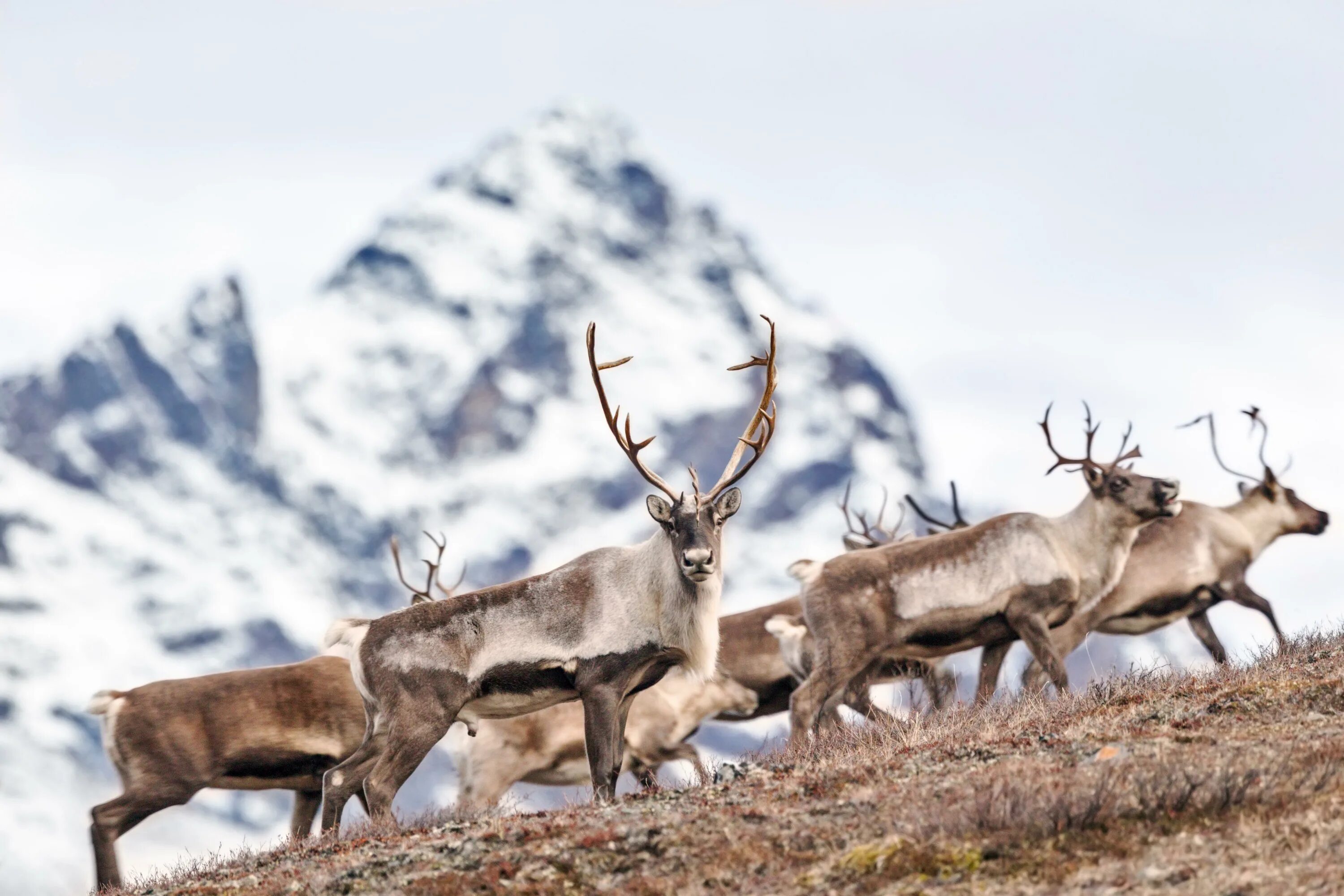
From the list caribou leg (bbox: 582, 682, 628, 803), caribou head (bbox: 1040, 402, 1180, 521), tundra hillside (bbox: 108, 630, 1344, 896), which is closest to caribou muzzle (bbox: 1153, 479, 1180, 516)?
caribou head (bbox: 1040, 402, 1180, 521)

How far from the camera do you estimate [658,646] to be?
10.8 m

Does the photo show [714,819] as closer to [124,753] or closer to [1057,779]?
[1057,779]

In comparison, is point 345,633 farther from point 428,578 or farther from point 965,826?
point 428,578

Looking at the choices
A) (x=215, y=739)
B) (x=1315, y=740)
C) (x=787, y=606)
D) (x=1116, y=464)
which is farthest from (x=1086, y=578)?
(x=215, y=739)

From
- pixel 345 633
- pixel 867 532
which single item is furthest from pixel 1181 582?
pixel 345 633

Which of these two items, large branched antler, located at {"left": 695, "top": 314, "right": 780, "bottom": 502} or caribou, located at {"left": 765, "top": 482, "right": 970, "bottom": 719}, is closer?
large branched antler, located at {"left": 695, "top": 314, "right": 780, "bottom": 502}

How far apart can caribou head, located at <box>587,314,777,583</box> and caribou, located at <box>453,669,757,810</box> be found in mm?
3726

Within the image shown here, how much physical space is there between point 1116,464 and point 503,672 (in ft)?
19.8

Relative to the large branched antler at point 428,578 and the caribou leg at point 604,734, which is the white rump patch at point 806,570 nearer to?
the caribou leg at point 604,734

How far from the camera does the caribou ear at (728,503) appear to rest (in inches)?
430

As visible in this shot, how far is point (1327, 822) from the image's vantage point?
6855 mm

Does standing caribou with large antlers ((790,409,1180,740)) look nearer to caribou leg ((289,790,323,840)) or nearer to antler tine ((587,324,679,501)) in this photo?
antler tine ((587,324,679,501))

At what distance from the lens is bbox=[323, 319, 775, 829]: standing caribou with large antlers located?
35.3 ft

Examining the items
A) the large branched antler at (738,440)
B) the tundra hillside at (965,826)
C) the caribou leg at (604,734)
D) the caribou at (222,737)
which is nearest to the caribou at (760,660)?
the large branched antler at (738,440)
